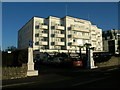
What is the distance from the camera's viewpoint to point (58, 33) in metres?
52.8

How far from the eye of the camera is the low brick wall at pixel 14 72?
11616 mm

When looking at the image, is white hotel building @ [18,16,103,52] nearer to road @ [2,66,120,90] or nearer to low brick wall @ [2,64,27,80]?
low brick wall @ [2,64,27,80]

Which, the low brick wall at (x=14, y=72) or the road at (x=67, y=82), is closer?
the road at (x=67, y=82)

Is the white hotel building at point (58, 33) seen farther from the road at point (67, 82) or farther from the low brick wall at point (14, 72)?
the road at point (67, 82)

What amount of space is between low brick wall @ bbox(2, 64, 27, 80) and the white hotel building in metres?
32.2

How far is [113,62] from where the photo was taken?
21562 mm

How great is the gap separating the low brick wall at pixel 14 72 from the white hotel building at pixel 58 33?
106 feet

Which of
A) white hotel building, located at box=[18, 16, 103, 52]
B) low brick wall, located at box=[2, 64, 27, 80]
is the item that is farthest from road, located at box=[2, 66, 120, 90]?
white hotel building, located at box=[18, 16, 103, 52]

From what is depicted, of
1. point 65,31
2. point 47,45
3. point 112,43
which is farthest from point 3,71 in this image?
point 112,43

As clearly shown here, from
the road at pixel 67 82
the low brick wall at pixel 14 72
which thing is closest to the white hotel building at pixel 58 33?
the low brick wall at pixel 14 72

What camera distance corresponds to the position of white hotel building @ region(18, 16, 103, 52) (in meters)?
48.7

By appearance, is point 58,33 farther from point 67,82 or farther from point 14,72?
point 67,82

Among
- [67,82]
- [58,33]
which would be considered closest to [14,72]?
[67,82]

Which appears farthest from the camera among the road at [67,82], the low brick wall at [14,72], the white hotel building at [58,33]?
the white hotel building at [58,33]
